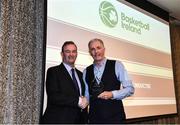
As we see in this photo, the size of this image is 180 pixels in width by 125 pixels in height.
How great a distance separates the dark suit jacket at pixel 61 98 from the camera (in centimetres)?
181

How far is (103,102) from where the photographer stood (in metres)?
2.15

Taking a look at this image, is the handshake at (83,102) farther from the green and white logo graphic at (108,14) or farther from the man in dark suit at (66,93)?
the green and white logo graphic at (108,14)

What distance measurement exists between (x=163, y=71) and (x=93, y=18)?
1.21 metres

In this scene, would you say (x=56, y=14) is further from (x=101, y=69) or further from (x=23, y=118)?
(x=23, y=118)

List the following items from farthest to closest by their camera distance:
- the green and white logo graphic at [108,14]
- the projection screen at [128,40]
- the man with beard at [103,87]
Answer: the green and white logo graphic at [108,14], the man with beard at [103,87], the projection screen at [128,40]

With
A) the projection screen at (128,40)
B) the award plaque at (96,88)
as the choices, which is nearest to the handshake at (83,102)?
the award plaque at (96,88)

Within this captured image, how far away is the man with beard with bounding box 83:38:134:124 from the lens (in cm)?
212

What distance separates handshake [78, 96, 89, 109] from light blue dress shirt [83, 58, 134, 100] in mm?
54

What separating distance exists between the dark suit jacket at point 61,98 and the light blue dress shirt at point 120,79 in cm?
19

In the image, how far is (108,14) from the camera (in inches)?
95.0

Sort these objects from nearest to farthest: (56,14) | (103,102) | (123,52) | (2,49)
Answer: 1. (2,49)
2. (56,14)
3. (103,102)
4. (123,52)

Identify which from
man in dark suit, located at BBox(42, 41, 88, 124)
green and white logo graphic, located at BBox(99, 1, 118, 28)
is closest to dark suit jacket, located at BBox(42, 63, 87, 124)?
man in dark suit, located at BBox(42, 41, 88, 124)

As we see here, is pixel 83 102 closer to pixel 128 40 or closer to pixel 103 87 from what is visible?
pixel 103 87

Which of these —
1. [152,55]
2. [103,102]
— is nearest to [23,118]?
[103,102]
